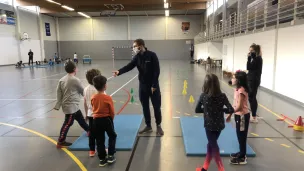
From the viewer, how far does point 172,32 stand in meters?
36.5

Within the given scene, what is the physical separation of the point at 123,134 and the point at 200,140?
1.55m

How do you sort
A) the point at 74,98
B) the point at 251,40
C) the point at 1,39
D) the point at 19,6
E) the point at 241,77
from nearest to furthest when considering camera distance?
the point at 241,77
the point at 74,98
the point at 251,40
the point at 1,39
the point at 19,6

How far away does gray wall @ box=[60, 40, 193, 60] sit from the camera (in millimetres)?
36812

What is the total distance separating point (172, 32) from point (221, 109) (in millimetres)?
34690

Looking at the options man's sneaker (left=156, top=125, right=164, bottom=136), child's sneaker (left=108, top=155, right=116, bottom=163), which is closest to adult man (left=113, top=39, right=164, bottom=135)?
man's sneaker (left=156, top=125, right=164, bottom=136)

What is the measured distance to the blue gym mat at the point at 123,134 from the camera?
4.17 meters

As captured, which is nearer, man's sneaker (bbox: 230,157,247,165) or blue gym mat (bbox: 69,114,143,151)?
man's sneaker (bbox: 230,157,247,165)

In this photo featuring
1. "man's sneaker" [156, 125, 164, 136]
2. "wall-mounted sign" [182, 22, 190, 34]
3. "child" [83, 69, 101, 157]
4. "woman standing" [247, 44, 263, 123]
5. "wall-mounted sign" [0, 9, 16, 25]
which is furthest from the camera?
"wall-mounted sign" [182, 22, 190, 34]

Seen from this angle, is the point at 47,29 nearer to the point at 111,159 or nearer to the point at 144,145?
the point at 144,145

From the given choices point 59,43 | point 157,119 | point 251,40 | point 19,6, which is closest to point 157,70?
point 157,119

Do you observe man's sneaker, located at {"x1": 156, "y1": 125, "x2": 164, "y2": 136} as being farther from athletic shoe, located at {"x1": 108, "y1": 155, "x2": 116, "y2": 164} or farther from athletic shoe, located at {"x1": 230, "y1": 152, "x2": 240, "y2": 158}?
athletic shoe, located at {"x1": 230, "y1": 152, "x2": 240, "y2": 158}

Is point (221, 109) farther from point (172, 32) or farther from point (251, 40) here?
point (172, 32)

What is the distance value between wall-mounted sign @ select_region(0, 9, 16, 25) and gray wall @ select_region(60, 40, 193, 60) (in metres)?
11.8

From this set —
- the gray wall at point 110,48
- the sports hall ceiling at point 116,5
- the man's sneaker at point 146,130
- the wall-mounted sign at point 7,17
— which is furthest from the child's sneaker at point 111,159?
the gray wall at point 110,48
